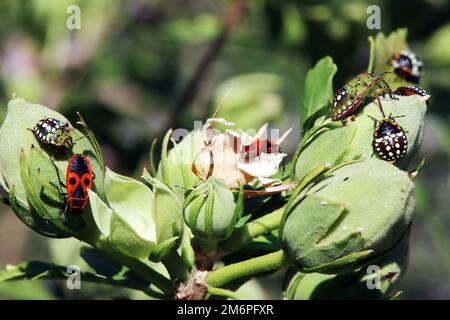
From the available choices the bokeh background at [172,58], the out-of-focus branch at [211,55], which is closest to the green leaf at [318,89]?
the bokeh background at [172,58]

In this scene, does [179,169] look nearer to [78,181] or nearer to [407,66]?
[78,181]

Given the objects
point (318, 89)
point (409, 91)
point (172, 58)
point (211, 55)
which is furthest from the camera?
point (172, 58)

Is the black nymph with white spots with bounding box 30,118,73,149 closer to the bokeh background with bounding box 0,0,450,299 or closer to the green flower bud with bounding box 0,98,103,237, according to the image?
the green flower bud with bounding box 0,98,103,237

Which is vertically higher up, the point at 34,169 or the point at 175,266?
the point at 34,169

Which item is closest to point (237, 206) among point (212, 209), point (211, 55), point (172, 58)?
point (212, 209)

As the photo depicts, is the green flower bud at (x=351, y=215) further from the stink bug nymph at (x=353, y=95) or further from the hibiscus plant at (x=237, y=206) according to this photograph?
the stink bug nymph at (x=353, y=95)
